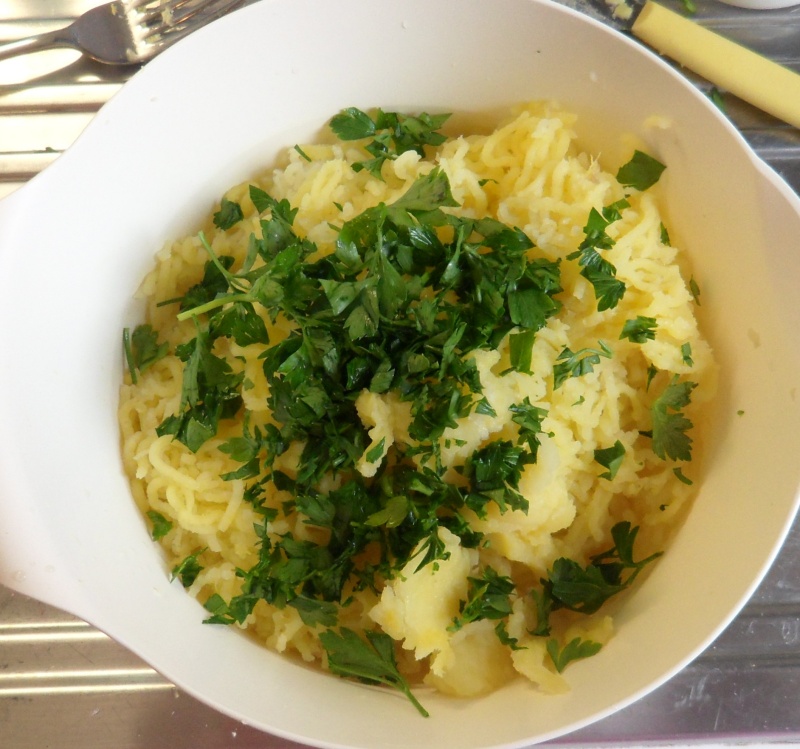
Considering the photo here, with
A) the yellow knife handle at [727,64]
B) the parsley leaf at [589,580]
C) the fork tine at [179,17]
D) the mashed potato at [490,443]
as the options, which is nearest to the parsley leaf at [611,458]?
the mashed potato at [490,443]

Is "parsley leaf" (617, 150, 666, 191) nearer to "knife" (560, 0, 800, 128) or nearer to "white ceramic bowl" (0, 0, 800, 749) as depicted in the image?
"white ceramic bowl" (0, 0, 800, 749)

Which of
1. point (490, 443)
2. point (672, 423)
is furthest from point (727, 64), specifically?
point (490, 443)

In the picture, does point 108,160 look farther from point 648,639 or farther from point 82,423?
point 648,639

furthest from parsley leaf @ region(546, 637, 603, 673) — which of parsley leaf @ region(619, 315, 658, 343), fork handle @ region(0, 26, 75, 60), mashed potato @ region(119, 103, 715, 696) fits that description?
fork handle @ region(0, 26, 75, 60)

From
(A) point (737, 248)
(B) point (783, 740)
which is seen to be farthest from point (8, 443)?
(B) point (783, 740)

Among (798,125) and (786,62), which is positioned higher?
(786,62)

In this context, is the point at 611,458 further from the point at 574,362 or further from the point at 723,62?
the point at 723,62

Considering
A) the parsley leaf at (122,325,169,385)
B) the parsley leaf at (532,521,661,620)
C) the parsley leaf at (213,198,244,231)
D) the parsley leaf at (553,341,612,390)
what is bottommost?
the parsley leaf at (532,521,661,620)
